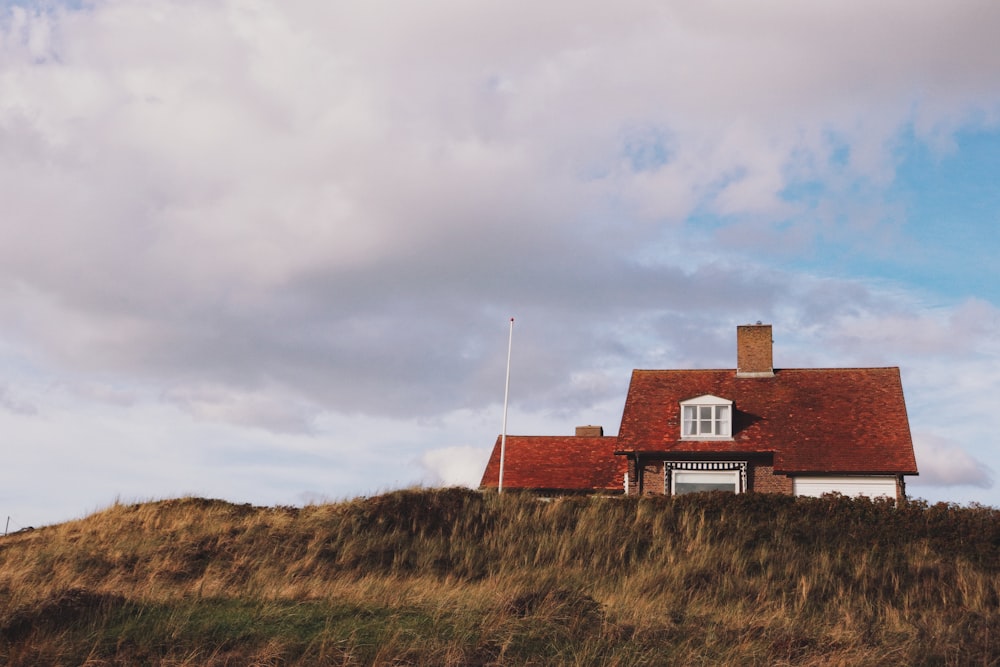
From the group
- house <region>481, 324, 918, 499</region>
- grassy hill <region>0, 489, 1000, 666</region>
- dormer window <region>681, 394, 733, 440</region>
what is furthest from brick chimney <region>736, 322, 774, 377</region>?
grassy hill <region>0, 489, 1000, 666</region>

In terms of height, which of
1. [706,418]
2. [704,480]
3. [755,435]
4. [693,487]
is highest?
[706,418]

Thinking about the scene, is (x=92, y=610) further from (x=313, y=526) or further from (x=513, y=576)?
(x=313, y=526)

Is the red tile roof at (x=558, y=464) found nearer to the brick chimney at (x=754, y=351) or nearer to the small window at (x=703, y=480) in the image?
the small window at (x=703, y=480)

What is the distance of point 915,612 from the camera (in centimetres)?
1496

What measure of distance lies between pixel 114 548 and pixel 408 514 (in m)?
6.88

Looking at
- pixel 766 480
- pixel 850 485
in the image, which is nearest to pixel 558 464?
pixel 766 480

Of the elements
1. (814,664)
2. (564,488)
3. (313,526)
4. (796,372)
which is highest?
(796,372)

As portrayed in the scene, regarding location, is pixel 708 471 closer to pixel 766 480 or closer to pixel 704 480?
pixel 704 480

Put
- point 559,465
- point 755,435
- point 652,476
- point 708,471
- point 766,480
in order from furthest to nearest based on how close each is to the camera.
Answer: point 559,465
point 652,476
point 755,435
point 708,471
point 766,480

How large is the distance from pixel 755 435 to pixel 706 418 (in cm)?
198

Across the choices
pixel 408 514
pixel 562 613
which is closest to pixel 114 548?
pixel 408 514

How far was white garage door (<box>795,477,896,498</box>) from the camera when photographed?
32844 mm

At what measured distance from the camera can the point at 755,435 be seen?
35188 mm

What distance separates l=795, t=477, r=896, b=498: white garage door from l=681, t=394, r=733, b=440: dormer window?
3.43 metres
